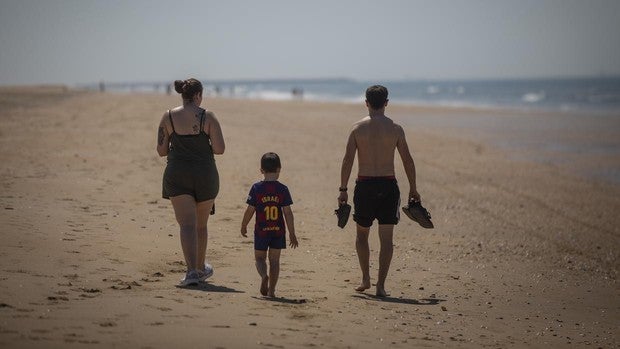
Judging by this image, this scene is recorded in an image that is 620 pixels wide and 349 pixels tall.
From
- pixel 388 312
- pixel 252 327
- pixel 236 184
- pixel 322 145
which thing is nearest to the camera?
pixel 252 327

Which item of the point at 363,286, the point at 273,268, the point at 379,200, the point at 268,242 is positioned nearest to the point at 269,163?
the point at 268,242

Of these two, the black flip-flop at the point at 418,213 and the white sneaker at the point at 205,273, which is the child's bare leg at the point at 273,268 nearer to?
the white sneaker at the point at 205,273

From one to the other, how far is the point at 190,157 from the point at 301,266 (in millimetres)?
2070

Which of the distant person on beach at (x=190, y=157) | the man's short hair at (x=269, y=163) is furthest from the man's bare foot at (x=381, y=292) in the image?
the distant person on beach at (x=190, y=157)

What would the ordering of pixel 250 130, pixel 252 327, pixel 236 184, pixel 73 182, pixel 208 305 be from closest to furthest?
pixel 252 327
pixel 208 305
pixel 73 182
pixel 236 184
pixel 250 130

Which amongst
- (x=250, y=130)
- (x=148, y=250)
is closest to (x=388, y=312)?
(x=148, y=250)

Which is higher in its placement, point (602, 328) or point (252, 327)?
point (252, 327)

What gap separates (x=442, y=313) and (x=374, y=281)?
108cm

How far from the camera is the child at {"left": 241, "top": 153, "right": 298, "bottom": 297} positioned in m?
5.75

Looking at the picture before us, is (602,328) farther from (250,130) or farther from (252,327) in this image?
(250,130)

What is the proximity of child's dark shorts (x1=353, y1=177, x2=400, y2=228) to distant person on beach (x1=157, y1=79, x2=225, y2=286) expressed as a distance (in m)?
1.36

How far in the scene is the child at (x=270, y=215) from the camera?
575 centimetres

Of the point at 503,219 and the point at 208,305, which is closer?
the point at 208,305

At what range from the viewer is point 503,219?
11.2 meters
